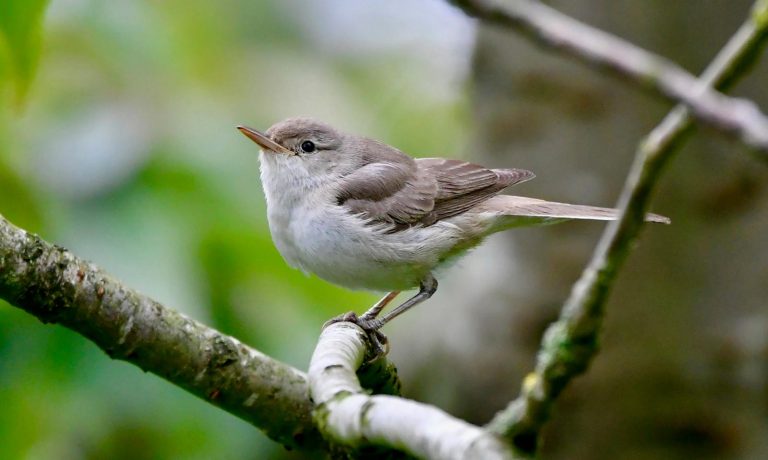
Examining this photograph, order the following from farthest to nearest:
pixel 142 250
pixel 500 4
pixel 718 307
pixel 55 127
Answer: pixel 718 307 → pixel 55 127 → pixel 142 250 → pixel 500 4

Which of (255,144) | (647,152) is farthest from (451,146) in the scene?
(647,152)

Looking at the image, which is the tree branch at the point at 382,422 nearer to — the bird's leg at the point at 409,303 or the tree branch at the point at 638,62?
the tree branch at the point at 638,62

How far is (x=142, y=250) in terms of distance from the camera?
3.83 metres

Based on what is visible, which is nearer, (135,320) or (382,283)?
(135,320)

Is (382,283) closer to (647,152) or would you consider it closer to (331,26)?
(647,152)

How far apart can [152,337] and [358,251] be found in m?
1.50

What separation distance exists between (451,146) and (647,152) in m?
5.60

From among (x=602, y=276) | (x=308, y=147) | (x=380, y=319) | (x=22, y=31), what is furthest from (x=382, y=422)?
(x=308, y=147)

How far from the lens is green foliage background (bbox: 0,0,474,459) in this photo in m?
3.67

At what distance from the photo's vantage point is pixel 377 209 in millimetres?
4219

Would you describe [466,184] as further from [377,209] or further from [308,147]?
[308,147]

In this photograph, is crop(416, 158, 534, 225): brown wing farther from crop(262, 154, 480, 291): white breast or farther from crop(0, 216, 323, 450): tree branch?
crop(0, 216, 323, 450): tree branch

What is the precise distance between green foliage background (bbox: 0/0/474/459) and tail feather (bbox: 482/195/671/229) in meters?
0.90

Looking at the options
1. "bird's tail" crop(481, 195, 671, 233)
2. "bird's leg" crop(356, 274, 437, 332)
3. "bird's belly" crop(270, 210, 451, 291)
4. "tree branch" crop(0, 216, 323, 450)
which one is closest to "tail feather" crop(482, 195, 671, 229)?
"bird's tail" crop(481, 195, 671, 233)
